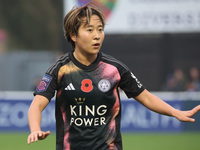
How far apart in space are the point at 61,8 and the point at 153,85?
16.8 metres

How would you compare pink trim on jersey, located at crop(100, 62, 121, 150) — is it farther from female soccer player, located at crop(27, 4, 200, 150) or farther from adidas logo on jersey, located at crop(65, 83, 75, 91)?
adidas logo on jersey, located at crop(65, 83, 75, 91)

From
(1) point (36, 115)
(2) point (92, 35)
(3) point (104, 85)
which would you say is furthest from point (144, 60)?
(1) point (36, 115)

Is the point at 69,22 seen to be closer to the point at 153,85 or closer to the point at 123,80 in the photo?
the point at 123,80

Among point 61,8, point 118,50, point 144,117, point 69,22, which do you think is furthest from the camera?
point 61,8

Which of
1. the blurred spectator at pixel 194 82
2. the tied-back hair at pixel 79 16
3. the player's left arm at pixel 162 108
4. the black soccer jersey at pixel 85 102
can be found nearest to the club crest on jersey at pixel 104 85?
the black soccer jersey at pixel 85 102

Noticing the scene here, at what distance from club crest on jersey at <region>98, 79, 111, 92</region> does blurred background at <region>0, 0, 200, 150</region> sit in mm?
7423

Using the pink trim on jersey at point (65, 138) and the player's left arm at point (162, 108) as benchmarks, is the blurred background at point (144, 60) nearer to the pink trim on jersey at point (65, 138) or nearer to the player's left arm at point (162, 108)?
the player's left arm at point (162, 108)

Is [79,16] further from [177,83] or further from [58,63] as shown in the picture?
[177,83]

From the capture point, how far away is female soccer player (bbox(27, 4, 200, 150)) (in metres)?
4.71

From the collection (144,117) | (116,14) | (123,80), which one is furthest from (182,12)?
(123,80)

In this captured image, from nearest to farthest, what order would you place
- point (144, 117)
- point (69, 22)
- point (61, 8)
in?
point (69, 22) → point (144, 117) → point (61, 8)

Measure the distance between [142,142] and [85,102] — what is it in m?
7.67

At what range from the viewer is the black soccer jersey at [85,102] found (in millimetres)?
4723

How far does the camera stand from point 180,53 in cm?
1822
